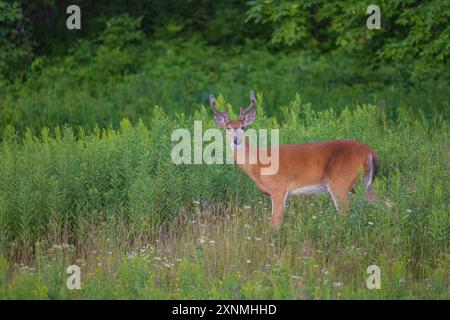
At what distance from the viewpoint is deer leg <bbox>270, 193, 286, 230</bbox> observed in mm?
9328

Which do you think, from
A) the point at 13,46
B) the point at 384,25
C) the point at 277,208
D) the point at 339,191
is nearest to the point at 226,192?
the point at 277,208

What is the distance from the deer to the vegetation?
20 cm

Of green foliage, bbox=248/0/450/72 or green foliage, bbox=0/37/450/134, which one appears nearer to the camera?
green foliage, bbox=248/0/450/72

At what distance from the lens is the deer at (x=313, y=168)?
9484mm

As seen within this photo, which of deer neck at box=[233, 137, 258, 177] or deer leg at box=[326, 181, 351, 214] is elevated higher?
deer neck at box=[233, 137, 258, 177]

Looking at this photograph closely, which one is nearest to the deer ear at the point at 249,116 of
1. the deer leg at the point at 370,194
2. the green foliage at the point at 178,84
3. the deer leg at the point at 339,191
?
the deer leg at the point at 339,191

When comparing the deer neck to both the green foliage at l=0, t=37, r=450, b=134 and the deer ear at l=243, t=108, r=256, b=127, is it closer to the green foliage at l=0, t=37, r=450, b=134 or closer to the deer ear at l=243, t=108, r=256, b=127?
the deer ear at l=243, t=108, r=256, b=127

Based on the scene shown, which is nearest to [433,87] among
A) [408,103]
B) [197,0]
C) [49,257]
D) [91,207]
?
[408,103]

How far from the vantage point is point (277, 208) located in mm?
9508

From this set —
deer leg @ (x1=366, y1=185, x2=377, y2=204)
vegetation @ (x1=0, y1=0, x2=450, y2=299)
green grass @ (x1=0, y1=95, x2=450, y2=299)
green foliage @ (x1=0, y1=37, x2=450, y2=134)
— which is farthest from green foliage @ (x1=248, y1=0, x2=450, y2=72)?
deer leg @ (x1=366, y1=185, x2=377, y2=204)

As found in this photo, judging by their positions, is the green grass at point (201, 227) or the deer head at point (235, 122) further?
the deer head at point (235, 122)

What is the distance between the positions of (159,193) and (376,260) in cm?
238

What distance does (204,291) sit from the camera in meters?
7.42

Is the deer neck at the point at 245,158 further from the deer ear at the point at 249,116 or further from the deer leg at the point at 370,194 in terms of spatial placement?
the deer leg at the point at 370,194
